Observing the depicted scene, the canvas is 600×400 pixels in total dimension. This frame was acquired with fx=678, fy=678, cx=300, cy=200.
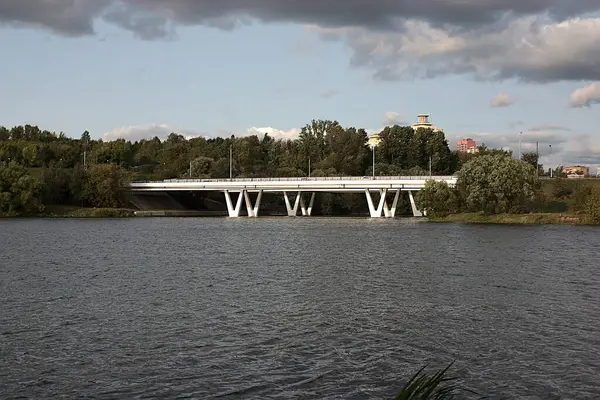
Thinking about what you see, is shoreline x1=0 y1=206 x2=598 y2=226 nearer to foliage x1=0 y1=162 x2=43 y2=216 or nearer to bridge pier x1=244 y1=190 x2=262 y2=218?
foliage x1=0 y1=162 x2=43 y2=216

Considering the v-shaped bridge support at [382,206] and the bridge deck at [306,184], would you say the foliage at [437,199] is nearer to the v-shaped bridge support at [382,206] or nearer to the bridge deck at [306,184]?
the bridge deck at [306,184]

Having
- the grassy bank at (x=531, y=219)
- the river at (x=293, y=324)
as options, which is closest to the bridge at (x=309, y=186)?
the grassy bank at (x=531, y=219)

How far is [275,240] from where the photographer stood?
266 feet

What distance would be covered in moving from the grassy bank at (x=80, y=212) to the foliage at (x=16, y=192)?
3.48 m

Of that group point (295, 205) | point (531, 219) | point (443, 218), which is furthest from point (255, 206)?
point (531, 219)

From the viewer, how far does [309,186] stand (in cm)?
14988

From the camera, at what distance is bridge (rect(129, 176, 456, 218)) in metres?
138

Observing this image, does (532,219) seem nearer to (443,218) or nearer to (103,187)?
(443,218)

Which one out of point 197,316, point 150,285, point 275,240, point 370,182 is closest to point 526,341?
point 197,316

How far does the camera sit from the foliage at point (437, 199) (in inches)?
4865

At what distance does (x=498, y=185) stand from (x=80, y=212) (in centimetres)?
8689

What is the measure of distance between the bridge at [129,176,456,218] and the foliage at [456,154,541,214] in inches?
393

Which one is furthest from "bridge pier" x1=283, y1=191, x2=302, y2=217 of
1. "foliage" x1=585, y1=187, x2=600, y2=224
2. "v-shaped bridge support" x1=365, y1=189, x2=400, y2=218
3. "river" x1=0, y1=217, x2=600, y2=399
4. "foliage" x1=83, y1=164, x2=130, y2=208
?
"river" x1=0, y1=217, x2=600, y2=399

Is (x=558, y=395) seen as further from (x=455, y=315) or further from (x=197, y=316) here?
(x=197, y=316)
